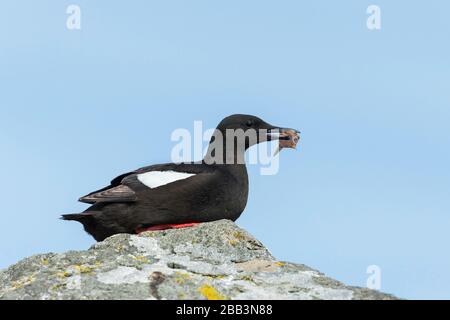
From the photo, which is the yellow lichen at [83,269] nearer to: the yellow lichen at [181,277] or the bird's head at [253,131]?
the yellow lichen at [181,277]

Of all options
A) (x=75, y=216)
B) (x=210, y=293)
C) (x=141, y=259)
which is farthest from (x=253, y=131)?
(x=210, y=293)

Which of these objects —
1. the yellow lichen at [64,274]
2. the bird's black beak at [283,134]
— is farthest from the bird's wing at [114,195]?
the yellow lichen at [64,274]

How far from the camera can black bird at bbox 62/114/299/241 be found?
977 cm

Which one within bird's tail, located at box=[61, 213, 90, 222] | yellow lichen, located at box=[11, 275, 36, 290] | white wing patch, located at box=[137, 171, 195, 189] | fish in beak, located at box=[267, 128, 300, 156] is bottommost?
bird's tail, located at box=[61, 213, 90, 222]

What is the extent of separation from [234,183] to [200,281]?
17.3 feet

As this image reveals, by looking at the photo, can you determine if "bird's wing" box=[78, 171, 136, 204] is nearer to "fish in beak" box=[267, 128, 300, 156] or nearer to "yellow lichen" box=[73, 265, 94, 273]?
"fish in beak" box=[267, 128, 300, 156]

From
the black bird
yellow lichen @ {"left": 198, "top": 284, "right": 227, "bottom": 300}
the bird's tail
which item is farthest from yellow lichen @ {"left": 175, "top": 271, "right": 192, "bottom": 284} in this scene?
the bird's tail

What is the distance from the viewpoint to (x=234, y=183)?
10.3 m

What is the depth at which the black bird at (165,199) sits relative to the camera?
977 cm

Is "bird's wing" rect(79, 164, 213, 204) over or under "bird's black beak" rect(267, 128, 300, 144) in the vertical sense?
under

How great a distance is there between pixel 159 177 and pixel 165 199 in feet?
1.42

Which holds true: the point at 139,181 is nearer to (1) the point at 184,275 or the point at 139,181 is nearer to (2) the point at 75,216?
(2) the point at 75,216

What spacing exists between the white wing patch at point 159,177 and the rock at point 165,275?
11.0ft

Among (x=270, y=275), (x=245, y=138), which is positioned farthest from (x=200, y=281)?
(x=245, y=138)
